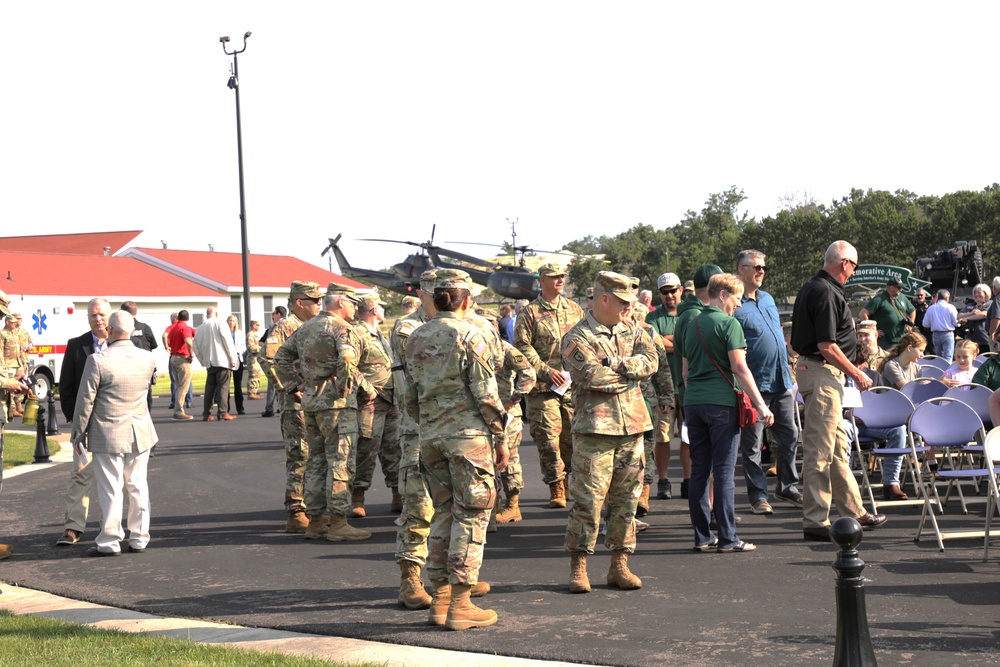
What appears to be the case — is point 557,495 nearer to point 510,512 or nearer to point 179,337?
point 510,512

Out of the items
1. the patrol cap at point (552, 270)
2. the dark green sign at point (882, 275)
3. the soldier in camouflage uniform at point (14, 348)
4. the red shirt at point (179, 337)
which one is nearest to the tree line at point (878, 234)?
the dark green sign at point (882, 275)

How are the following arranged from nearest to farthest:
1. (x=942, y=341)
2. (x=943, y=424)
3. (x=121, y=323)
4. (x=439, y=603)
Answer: (x=439, y=603) → (x=943, y=424) → (x=121, y=323) → (x=942, y=341)

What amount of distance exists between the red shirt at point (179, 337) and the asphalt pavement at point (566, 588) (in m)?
9.99

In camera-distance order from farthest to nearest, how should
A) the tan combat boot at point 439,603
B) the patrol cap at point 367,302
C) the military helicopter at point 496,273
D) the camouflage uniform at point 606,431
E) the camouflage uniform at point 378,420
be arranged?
the military helicopter at point 496,273
the patrol cap at point 367,302
the camouflage uniform at point 378,420
the camouflage uniform at point 606,431
the tan combat boot at point 439,603

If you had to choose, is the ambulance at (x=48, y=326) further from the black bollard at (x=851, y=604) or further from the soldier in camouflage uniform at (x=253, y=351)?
the black bollard at (x=851, y=604)

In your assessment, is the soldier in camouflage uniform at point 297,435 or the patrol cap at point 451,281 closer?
the patrol cap at point 451,281

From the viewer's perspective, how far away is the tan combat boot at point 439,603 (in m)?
6.18

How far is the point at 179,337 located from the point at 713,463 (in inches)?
599

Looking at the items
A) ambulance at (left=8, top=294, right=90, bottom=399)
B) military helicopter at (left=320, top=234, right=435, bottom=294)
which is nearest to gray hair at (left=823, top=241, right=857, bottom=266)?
ambulance at (left=8, top=294, right=90, bottom=399)

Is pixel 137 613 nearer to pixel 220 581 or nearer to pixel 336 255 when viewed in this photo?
pixel 220 581

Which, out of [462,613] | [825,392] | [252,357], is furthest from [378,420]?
[252,357]

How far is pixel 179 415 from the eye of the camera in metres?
21.3

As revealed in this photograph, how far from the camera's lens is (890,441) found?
9.95 m

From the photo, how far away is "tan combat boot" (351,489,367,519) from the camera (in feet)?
33.2
